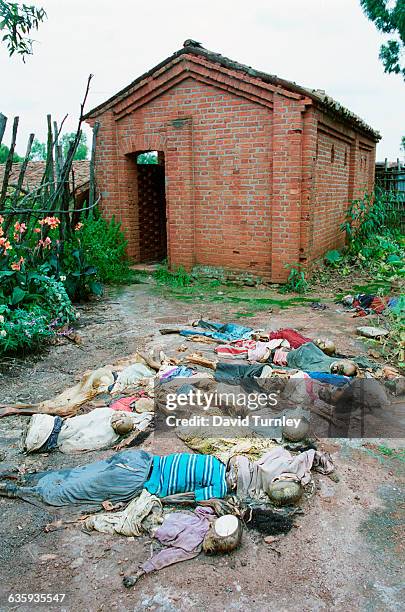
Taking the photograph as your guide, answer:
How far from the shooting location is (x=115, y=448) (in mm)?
4066

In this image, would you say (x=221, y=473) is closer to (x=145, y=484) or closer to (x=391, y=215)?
(x=145, y=484)

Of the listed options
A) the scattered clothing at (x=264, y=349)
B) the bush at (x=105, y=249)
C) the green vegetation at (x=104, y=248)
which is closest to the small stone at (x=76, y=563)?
the scattered clothing at (x=264, y=349)

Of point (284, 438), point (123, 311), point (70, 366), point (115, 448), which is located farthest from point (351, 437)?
point (123, 311)

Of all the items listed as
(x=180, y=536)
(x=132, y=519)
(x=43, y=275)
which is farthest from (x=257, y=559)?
(x=43, y=275)

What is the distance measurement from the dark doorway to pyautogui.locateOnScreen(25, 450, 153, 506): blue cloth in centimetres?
923

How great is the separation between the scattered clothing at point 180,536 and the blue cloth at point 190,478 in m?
0.20

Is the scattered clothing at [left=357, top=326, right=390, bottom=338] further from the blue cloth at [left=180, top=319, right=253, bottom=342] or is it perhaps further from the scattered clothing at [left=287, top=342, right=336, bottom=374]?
the blue cloth at [left=180, top=319, right=253, bottom=342]

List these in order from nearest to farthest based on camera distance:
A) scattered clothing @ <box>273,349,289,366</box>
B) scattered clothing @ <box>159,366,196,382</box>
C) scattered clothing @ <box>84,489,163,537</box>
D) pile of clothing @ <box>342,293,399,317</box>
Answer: scattered clothing @ <box>84,489,163,537</box>, scattered clothing @ <box>159,366,196,382</box>, scattered clothing @ <box>273,349,289,366</box>, pile of clothing @ <box>342,293,399,317</box>

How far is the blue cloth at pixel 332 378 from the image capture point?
477cm

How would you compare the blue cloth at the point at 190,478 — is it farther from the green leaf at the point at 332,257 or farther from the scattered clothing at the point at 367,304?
the green leaf at the point at 332,257

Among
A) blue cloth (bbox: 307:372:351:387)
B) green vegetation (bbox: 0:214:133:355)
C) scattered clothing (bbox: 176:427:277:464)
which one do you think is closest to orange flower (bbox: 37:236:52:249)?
green vegetation (bbox: 0:214:133:355)

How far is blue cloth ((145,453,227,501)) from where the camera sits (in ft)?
11.1

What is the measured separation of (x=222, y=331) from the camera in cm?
690

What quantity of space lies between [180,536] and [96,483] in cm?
76
